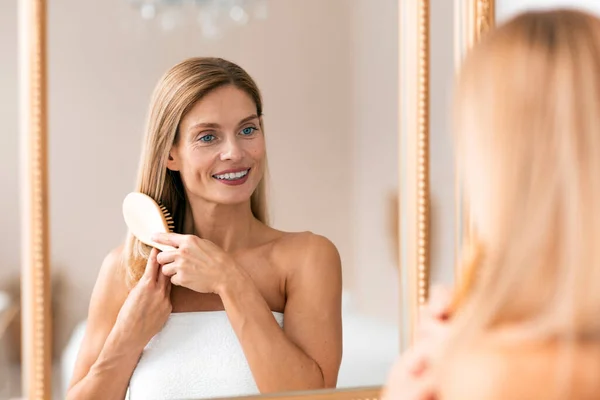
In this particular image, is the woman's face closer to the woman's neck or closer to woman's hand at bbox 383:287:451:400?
the woman's neck

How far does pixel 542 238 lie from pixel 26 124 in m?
0.69

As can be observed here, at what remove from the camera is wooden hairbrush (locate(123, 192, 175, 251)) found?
3.57ft

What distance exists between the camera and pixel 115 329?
1090 millimetres

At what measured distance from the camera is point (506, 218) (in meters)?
0.67

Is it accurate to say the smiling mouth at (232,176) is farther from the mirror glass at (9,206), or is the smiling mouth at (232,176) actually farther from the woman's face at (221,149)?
the mirror glass at (9,206)

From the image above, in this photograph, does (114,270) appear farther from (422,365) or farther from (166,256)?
(422,365)

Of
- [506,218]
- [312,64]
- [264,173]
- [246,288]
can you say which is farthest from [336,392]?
[506,218]

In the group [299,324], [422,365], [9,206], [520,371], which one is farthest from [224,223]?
[520,371]

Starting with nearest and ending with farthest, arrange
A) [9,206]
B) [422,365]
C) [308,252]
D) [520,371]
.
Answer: [520,371] → [422,365] → [9,206] → [308,252]

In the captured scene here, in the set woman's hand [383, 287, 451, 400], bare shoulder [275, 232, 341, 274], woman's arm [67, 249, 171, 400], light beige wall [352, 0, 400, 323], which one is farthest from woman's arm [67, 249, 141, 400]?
woman's hand [383, 287, 451, 400]

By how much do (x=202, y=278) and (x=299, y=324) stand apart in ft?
0.50

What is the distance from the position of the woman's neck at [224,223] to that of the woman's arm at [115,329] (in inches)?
3.1

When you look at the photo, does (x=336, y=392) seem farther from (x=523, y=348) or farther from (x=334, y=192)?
(x=523, y=348)

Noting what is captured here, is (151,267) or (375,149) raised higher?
(375,149)
